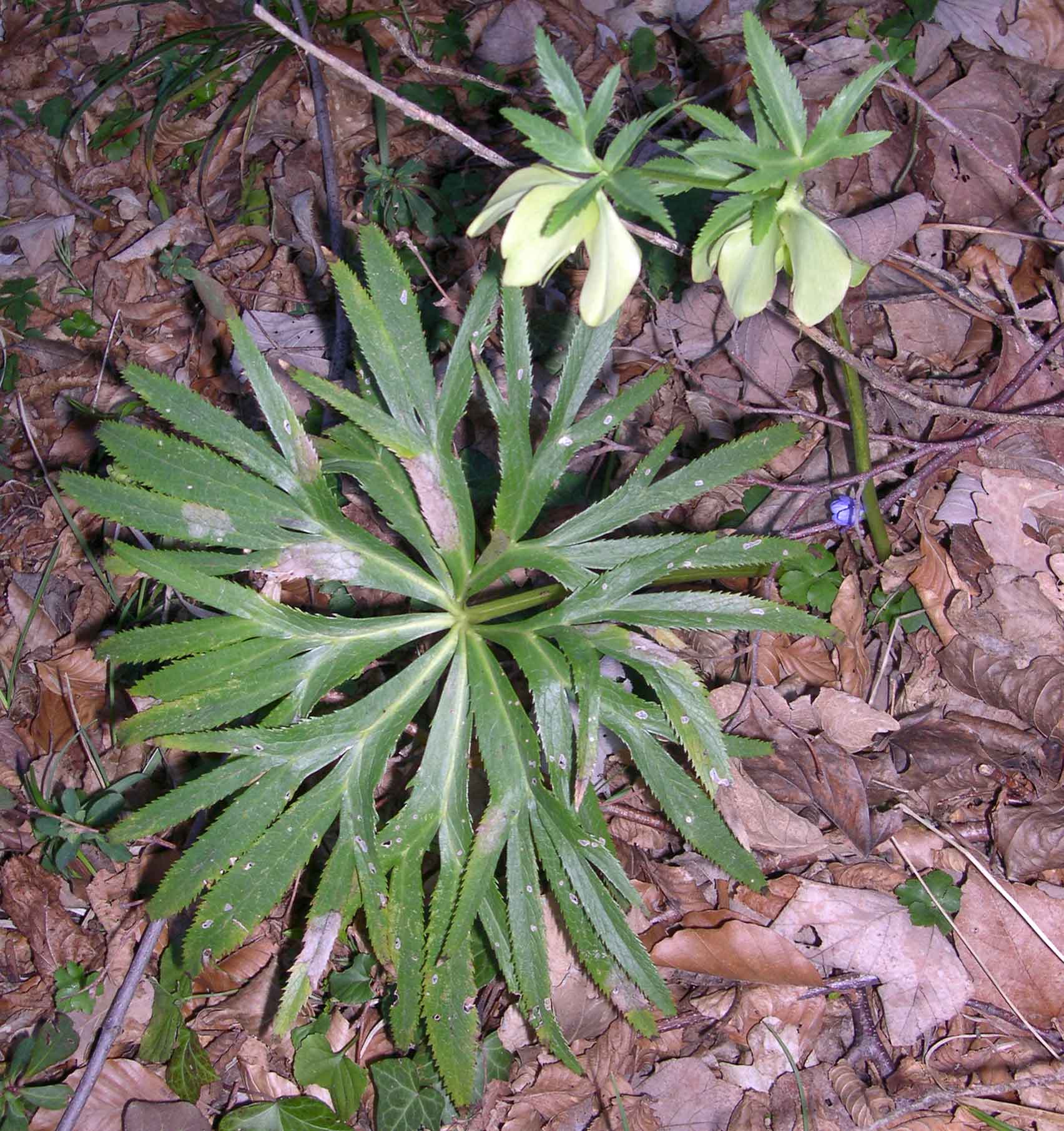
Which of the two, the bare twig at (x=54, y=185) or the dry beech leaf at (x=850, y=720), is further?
the bare twig at (x=54, y=185)

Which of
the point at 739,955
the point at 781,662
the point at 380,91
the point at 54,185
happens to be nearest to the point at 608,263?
the point at 380,91

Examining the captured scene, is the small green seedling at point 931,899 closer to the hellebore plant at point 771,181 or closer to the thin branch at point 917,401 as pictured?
the thin branch at point 917,401

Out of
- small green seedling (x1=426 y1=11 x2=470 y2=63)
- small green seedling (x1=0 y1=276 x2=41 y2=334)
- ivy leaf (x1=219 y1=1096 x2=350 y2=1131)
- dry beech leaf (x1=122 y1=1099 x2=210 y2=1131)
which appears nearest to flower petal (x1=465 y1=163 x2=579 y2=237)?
ivy leaf (x1=219 y1=1096 x2=350 y2=1131)

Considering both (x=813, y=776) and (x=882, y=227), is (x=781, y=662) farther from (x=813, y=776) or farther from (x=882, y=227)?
(x=882, y=227)

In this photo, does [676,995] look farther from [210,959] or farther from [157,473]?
[157,473]

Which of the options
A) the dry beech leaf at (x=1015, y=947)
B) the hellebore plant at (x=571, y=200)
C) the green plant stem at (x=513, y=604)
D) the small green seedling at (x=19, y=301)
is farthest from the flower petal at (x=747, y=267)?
the small green seedling at (x=19, y=301)

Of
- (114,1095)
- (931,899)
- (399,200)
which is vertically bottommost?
(114,1095)
